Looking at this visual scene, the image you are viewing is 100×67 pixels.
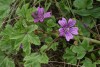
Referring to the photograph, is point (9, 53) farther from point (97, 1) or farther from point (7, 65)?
point (97, 1)

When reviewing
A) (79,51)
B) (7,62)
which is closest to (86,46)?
(79,51)

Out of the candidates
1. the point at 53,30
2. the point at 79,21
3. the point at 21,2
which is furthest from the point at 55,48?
the point at 21,2

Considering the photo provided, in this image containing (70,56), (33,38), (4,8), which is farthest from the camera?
(4,8)

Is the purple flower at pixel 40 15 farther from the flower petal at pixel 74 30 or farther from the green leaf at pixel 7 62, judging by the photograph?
the green leaf at pixel 7 62

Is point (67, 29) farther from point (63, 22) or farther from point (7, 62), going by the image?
point (7, 62)

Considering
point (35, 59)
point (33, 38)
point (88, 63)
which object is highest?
point (33, 38)

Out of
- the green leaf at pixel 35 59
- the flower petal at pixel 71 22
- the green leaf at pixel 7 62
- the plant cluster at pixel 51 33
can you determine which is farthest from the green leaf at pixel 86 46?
the green leaf at pixel 7 62

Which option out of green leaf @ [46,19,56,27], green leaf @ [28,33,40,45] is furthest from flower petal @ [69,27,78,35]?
green leaf @ [28,33,40,45]

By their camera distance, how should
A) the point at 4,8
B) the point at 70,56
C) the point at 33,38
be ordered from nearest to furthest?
the point at 33,38
the point at 70,56
the point at 4,8

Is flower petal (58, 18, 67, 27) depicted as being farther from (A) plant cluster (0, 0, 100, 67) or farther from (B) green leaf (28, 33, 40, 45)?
(B) green leaf (28, 33, 40, 45)

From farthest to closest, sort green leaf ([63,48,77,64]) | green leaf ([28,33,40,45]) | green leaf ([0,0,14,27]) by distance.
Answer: green leaf ([0,0,14,27]), green leaf ([63,48,77,64]), green leaf ([28,33,40,45])
